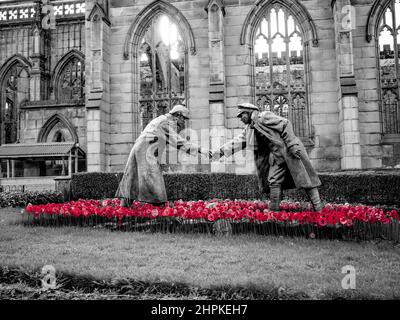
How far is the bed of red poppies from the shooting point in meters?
5.68

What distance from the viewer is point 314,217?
18.9ft

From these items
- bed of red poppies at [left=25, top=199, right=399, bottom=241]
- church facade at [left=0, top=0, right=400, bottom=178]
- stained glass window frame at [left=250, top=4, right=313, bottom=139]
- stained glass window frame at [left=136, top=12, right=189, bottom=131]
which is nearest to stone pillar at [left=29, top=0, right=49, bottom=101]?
church facade at [left=0, top=0, right=400, bottom=178]

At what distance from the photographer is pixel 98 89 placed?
15117 mm

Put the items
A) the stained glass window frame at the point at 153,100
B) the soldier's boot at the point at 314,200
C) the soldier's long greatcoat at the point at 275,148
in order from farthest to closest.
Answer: the stained glass window frame at the point at 153,100 → the soldier's boot at the point at 314,200 → the soldier's long greatcoat at the point at 275,148

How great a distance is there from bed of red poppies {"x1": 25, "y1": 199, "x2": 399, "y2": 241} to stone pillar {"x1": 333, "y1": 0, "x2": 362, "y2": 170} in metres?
6.66

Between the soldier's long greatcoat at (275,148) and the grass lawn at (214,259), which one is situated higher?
the soldier's long greatcoat at (275,148)

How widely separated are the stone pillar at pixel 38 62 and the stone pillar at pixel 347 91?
21.0 m

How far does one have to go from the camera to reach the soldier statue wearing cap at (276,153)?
646 centimetres

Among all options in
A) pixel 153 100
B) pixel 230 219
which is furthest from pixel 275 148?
pixel 153 100

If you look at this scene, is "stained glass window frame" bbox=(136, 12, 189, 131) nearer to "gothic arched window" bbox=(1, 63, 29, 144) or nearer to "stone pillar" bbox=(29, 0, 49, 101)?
"stone pillar" bbox=(29, 0, 49, 101)

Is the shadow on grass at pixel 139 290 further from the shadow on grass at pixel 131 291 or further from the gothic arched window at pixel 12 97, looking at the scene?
the gothic arched window at pixel 12 97

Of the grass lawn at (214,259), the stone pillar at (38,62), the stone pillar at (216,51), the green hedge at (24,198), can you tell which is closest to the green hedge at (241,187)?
the green hedge at (24,198)

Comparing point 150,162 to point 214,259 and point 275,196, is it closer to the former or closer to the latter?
point 275,196
